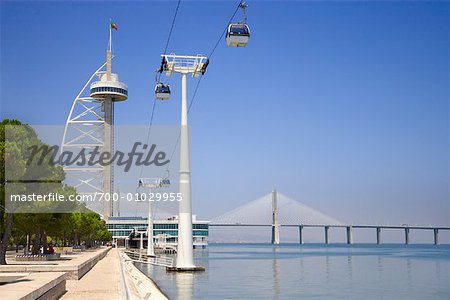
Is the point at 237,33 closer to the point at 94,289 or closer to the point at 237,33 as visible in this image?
the point at 237,33

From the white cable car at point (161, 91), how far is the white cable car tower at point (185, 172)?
6.99ft

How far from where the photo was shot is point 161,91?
158 feet

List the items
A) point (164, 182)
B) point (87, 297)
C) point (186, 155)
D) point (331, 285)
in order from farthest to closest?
point (164, 182) → point (331, 285) → point (186, 155) → point (87, 297)

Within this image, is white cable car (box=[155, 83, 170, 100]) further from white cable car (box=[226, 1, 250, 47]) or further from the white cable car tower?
white cable car (box=[226, 1, 250, 47])

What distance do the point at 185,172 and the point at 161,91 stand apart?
810 cm

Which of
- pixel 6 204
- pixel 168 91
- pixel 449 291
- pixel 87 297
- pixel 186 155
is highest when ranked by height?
pixel 168 91

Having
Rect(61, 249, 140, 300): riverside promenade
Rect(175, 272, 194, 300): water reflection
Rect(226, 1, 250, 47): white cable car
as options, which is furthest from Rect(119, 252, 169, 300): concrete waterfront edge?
Rect(226, 1, 250, 47): white cable car

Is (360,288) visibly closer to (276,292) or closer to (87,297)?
A: (276,292)

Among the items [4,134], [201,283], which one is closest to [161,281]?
[201,283]

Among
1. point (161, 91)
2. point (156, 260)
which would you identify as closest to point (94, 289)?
point (161, 91)

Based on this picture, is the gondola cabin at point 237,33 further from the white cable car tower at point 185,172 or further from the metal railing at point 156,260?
the metal railing at point 156,260

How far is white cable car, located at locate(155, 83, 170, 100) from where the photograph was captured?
48062 millimetres

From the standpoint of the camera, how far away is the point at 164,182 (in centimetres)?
7425

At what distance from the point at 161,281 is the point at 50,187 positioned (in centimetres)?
1230
